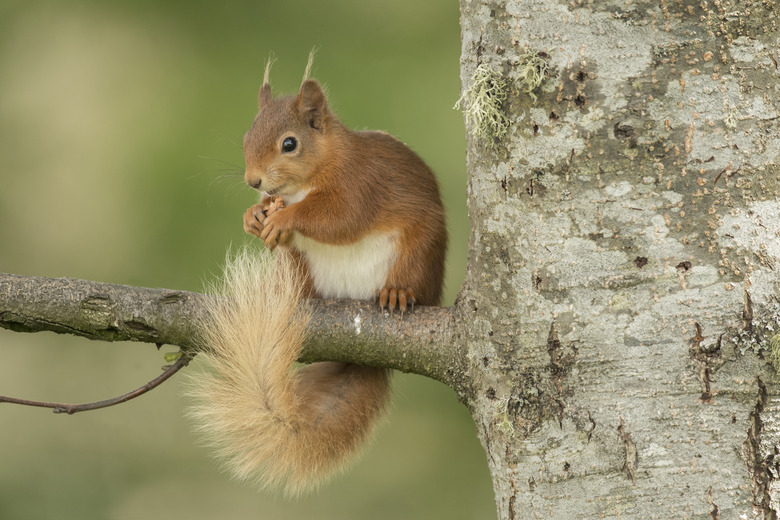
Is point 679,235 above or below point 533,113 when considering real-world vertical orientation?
below

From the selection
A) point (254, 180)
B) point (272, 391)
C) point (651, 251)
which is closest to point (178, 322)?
point (272, 391)

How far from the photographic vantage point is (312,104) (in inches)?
88.4

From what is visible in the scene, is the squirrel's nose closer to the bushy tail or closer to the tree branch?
the bushy tail

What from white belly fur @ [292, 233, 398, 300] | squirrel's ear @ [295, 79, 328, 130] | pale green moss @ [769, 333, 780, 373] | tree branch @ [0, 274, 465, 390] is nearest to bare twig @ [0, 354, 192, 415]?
tree branch @ [0, 274, 465, 390]

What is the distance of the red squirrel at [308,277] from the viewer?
1727mm

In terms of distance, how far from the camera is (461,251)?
3.11 m

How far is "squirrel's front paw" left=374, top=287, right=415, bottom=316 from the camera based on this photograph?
1.72 metres

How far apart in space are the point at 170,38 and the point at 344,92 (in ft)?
2.50

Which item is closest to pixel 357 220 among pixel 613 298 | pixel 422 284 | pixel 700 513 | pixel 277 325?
pixel 422 284

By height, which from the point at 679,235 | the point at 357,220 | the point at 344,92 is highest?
the point at 344,92

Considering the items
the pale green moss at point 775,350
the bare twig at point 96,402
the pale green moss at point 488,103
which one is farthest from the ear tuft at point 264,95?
the pale green moss at point 775,350

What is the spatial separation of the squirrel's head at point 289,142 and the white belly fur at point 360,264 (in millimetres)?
151

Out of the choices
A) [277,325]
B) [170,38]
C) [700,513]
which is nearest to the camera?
[700,513]

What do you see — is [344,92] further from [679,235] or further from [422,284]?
[679,235]
